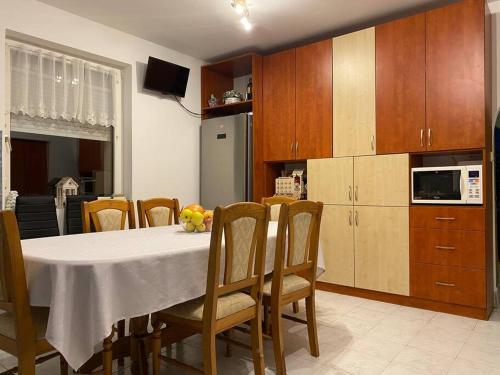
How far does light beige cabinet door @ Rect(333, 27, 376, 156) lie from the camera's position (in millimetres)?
3568

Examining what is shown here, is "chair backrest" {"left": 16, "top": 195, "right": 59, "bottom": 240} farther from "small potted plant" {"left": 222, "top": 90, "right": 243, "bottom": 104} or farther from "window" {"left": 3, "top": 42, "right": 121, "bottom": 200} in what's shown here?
"small potted plant" {"left": 222, "top": 90, "right": 243, "bottom": 104}

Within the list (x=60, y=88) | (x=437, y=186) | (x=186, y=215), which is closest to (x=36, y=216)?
(x=60, y=88)

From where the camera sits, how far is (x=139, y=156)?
13.3 ft

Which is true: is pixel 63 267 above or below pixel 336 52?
below

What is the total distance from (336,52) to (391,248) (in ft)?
6.54

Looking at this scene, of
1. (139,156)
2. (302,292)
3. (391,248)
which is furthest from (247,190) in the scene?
(302,292)

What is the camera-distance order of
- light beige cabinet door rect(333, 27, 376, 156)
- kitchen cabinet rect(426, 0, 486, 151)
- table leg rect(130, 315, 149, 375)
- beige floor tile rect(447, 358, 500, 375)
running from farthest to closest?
light beige cabinet door rect(333, 27, 376, 156) < kitchen cabinet rect(426, 0, 486, 151) < beige floor tile rect(447, 358, 500, 375) < table leg rect(130, 315, 149, 375)

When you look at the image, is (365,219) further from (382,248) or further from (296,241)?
(296,241)

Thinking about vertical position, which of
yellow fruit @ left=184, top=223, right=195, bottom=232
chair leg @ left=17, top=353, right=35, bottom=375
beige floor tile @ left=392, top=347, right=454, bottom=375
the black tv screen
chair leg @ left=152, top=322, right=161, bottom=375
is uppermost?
the black tv screen

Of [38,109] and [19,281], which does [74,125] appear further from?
[19,281]

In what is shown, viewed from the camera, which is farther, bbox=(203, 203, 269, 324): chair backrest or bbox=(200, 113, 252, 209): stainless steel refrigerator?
bbox=(200, 113, 252, 209): stainless steel refrigerator

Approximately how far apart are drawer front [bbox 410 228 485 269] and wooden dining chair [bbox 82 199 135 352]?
2415mm

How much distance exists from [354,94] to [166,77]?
204 centimetres

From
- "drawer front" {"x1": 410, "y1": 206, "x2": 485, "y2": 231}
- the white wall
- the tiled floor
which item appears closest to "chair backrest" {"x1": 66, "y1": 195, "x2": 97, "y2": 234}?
the white wall
